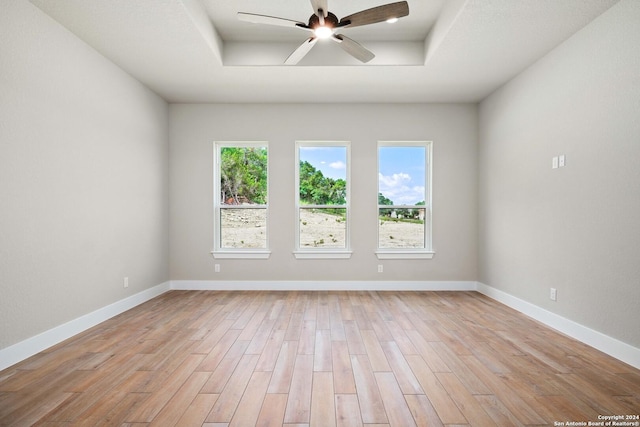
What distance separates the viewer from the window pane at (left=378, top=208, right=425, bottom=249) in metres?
5.13

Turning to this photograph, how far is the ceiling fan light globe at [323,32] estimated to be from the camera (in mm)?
2668

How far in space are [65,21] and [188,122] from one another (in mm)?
2208

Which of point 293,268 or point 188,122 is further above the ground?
point 188,122

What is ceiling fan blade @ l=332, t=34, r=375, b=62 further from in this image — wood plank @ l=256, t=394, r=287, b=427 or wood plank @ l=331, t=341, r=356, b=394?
wood plank @ l=256, t=394, r=287, b=427

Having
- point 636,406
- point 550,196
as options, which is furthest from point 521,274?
point 636,406

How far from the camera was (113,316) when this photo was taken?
12.1 ft

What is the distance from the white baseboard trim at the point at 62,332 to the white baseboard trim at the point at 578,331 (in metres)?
4.76

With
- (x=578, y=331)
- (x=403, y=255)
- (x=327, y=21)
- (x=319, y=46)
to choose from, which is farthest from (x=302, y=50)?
(x=578, y=331)

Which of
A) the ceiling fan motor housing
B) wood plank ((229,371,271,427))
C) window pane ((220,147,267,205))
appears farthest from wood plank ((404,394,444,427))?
window pane ((220,147,267,205))

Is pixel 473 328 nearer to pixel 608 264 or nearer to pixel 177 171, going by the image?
pixel 608 264

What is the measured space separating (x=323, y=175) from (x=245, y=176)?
1.25 metres

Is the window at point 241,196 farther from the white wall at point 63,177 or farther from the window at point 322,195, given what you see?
the white wall at point 63,177

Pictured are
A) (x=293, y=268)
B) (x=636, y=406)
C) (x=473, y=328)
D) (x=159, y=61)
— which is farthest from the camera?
(x=293, y=268)

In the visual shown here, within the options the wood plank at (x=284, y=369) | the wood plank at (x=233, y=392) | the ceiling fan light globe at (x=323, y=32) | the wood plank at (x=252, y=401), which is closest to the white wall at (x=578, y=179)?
the ceiling fan light globe at (x=323, y=32)
